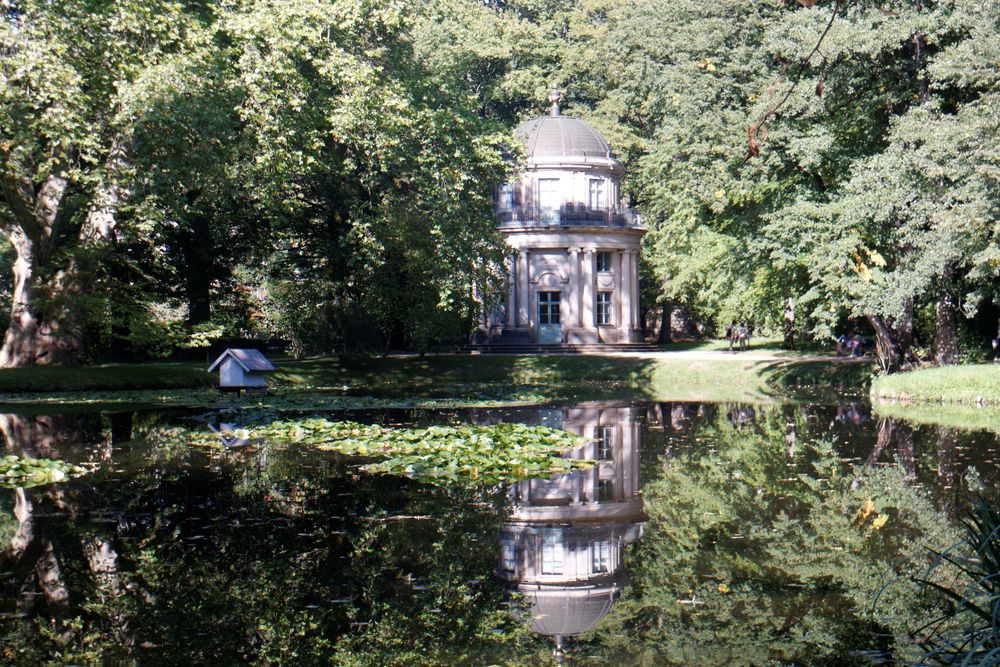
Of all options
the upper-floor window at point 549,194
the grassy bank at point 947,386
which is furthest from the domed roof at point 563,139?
the grassy bank at point 947,386

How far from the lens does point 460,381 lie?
4062 cm

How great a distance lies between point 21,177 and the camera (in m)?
25.8

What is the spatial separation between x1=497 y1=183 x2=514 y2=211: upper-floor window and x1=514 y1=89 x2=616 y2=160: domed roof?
2.39m

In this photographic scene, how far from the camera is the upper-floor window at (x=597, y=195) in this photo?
5444cm

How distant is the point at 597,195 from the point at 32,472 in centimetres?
4365

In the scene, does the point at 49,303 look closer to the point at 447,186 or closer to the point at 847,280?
the point at 447,186

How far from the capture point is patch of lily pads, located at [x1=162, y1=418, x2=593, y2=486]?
14.0 meters

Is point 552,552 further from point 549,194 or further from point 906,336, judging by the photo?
point 549,194

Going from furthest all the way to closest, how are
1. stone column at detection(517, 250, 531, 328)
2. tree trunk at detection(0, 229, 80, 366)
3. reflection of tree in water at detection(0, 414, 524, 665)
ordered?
1. stone column at detection(517, 250, 531, 328)
2. tree trunk at detection(0, 229, 80, 366)
3. reflection of tree in water at detection(0, 414, 524, 665)

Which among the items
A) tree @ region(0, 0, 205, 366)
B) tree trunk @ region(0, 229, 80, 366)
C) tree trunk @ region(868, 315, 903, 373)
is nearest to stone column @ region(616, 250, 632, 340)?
tree trunk @ region(868, 315, 903, 373)

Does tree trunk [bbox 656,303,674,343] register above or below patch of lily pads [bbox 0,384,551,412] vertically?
above

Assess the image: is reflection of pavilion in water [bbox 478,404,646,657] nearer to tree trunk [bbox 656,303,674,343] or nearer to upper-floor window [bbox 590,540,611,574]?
upper-floor window [bbox 590,540,611,574]

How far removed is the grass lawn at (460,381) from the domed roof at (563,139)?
1297cm

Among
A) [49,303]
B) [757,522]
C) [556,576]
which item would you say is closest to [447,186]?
[49,303]
